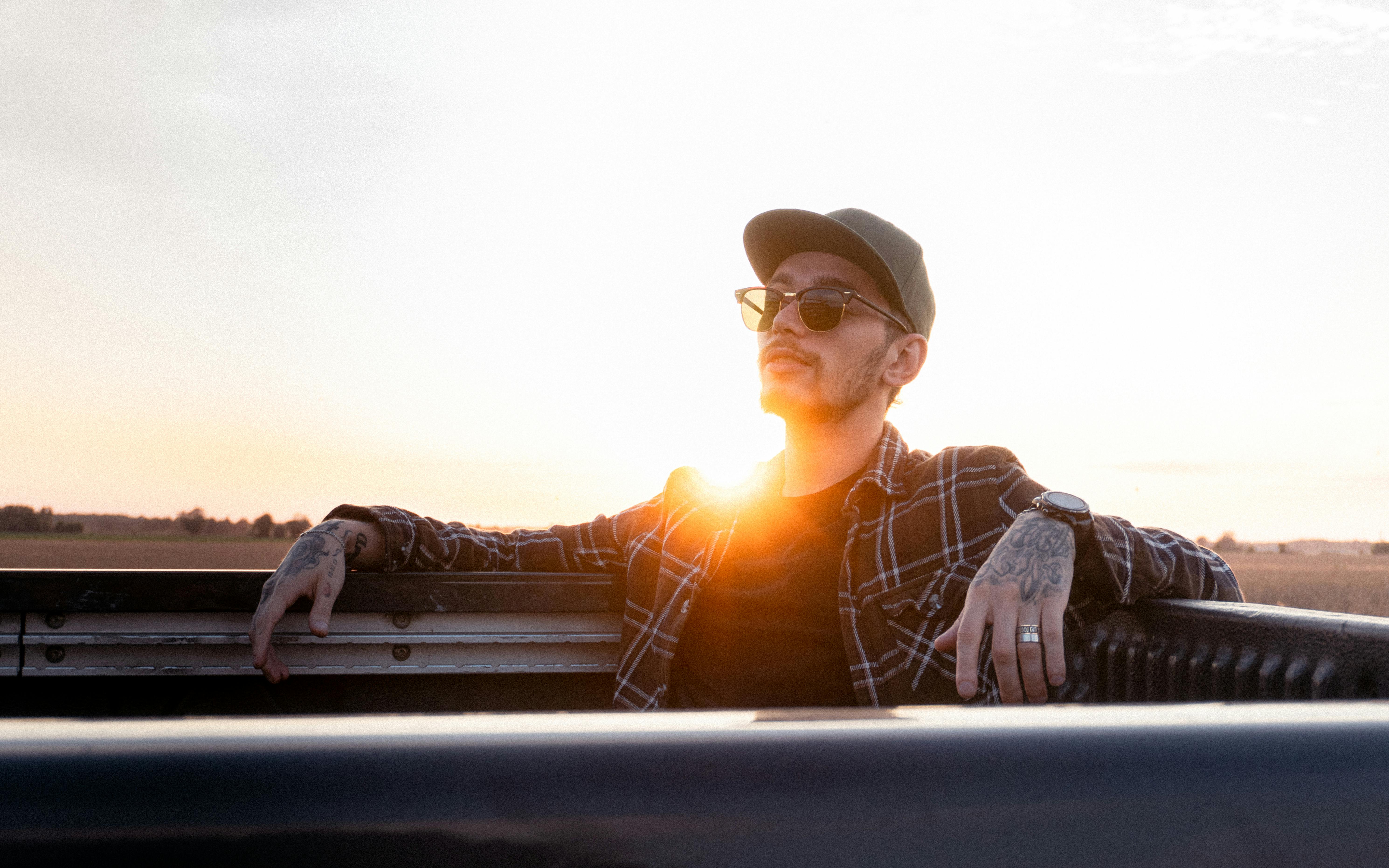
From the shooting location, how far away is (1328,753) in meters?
0.59

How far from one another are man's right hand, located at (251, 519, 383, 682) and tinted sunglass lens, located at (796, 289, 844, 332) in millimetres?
1480

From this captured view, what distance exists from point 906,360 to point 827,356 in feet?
1.12

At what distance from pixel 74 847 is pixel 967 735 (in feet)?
1.56

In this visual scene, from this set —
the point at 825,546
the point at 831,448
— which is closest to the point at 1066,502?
the point at 825,546

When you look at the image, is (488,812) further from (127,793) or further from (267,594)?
(267,594)

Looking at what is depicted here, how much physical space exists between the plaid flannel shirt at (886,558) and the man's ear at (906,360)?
21 cm

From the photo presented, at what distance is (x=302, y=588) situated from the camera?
7.29ft

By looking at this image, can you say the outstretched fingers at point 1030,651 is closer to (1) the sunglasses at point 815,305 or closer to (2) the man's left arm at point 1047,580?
(2) the man's left arm at point 1047,580

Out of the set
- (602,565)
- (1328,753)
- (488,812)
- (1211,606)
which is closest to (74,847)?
(488,812)

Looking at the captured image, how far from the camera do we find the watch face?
2.03 metres

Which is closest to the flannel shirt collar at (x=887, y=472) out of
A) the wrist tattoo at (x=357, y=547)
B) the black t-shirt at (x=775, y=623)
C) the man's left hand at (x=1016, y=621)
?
the black t-shirt at (x=775, y=623)

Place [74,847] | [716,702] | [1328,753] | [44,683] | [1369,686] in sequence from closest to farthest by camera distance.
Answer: [74,847] → [1328,753] → [1369,686] → [44,683] → [716,702]

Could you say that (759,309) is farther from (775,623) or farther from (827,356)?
(775,623)

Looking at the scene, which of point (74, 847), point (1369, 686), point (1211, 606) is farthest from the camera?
point (1211, 606)
